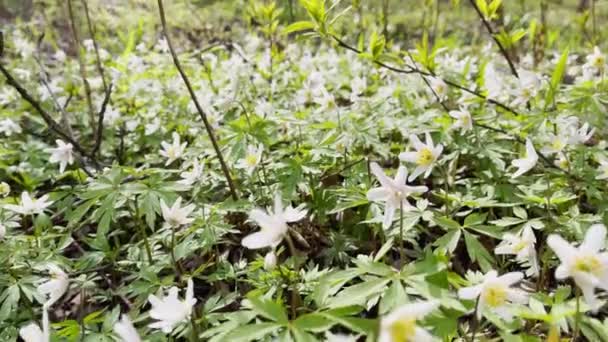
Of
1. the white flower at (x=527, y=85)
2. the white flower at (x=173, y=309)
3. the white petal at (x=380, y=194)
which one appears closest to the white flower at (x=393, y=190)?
the white petal at (x=380, y=194)

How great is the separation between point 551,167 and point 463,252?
0.67 metres

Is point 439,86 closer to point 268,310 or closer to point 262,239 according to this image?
point 262,239

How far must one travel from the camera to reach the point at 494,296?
4.34 feet

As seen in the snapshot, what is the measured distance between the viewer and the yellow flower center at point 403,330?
0.96 m

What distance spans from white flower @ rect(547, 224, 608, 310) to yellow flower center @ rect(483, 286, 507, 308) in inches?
5.9

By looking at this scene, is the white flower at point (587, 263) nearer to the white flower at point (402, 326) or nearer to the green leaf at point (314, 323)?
the white flower at point (402, 326)

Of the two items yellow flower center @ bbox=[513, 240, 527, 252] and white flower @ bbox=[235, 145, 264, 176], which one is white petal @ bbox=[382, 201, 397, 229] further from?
white flower @ bbox=[235, 145, 264, 176]

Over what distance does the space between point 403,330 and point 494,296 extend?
47 centimetres

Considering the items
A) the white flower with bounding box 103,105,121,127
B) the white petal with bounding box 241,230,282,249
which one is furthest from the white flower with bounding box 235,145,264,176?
the white flower with bounding box 103,105,121,127

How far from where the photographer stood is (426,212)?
1.95m

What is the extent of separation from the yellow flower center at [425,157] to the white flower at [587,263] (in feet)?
2.44

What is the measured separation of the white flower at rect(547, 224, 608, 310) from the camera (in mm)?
1232

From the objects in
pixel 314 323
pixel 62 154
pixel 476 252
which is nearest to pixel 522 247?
pixel 476 252

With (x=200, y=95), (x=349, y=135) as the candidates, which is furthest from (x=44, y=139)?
(x=349, y=135)
